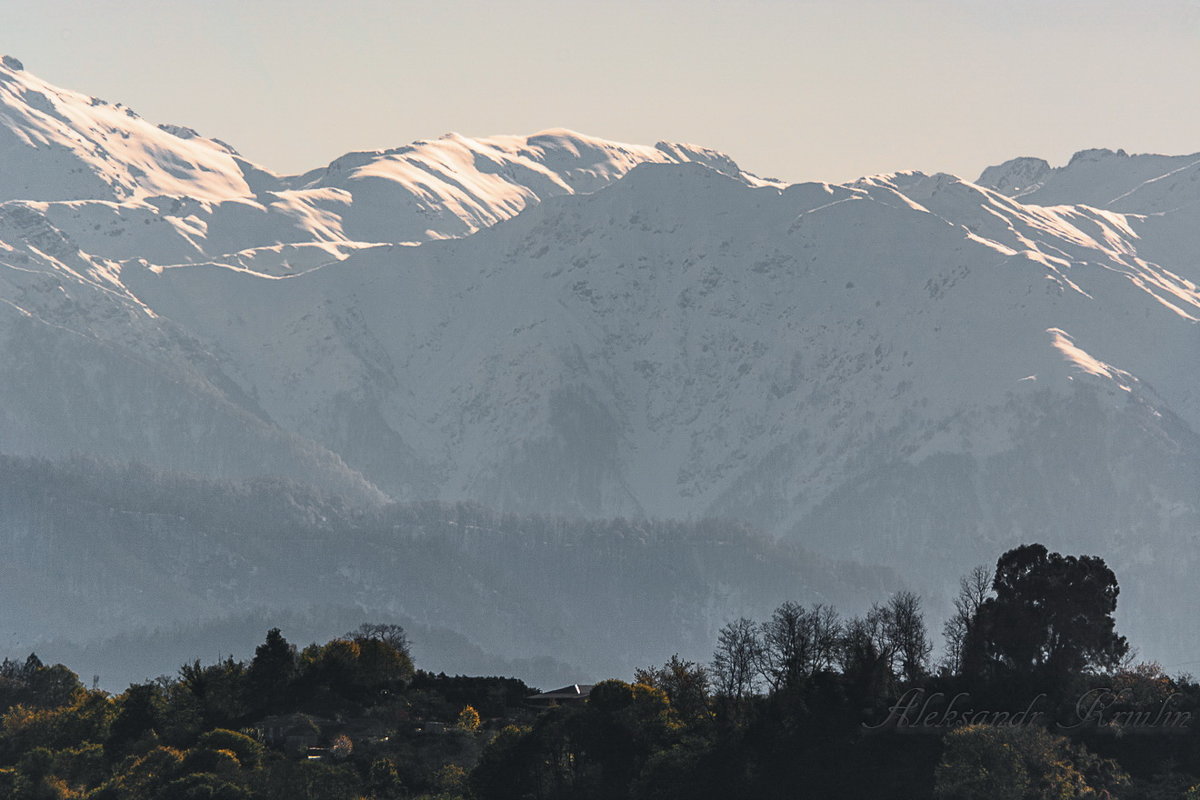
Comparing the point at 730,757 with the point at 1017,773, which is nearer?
the point at 1017,773

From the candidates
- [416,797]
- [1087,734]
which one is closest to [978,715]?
[1087,734]

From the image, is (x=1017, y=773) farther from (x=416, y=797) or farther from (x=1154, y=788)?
(x=416, y=797)

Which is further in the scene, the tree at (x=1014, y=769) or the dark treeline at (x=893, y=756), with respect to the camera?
the dark treeline at (x=893, y=756)

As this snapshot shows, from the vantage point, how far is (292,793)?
7333 inches

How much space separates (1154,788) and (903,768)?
20942mm

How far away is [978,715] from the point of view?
196 metres

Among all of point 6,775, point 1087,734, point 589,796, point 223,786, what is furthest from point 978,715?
point 6,775

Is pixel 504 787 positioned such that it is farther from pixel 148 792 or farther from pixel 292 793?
pixel 148 792

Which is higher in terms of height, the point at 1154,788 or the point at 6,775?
the point at 6,775

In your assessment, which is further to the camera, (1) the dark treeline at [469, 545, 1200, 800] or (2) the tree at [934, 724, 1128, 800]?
(1) the dark treeline at [469, 545, 1200, 800]

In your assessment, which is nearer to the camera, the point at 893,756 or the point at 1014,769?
the point at 1014,769

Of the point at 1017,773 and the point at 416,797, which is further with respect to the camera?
the point at 416,797

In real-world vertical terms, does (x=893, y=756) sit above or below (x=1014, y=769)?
above

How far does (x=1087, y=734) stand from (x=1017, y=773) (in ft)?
54.9
